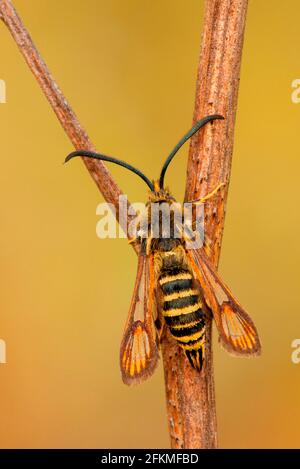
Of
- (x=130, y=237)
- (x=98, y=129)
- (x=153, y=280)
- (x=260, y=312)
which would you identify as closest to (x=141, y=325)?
(x=153, y=280)

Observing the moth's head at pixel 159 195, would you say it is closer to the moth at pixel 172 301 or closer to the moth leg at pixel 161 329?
the moth at pixel 172 301

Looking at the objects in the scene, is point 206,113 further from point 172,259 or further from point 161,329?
point 161,329

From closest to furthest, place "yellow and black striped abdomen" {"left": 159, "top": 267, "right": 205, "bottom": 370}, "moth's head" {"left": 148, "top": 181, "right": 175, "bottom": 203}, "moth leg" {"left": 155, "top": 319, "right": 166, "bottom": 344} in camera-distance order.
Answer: "yellow and black striped abdomen" {"left": 159, "top": 267, "right": 205, "bottom": 370} < "moth leg" {"left": 155, "top": 319, "right": 166, "bottom": 344} < "moth's head" {"left": 148, "top": 181, "right": 175, "bottom": 203}

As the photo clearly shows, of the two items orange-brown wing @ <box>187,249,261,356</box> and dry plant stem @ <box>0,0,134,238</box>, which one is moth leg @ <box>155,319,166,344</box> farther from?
dry plant stem @ <box>0,0,134,238</box>

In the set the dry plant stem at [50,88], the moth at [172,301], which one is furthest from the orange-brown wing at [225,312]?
the dry plant stem at [50,88]

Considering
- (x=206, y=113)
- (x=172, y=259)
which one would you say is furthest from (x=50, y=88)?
(x=172, y=259)

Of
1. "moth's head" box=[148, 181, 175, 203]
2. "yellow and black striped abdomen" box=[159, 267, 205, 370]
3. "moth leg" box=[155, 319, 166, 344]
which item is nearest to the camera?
"yellow and black striped abdomen" box=[159, 267, 205, 370]

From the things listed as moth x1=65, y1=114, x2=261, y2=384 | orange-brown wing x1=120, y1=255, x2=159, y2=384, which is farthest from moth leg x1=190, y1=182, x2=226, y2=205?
orange-brown wing x1=120, y1=255, x2=159, y2=384
